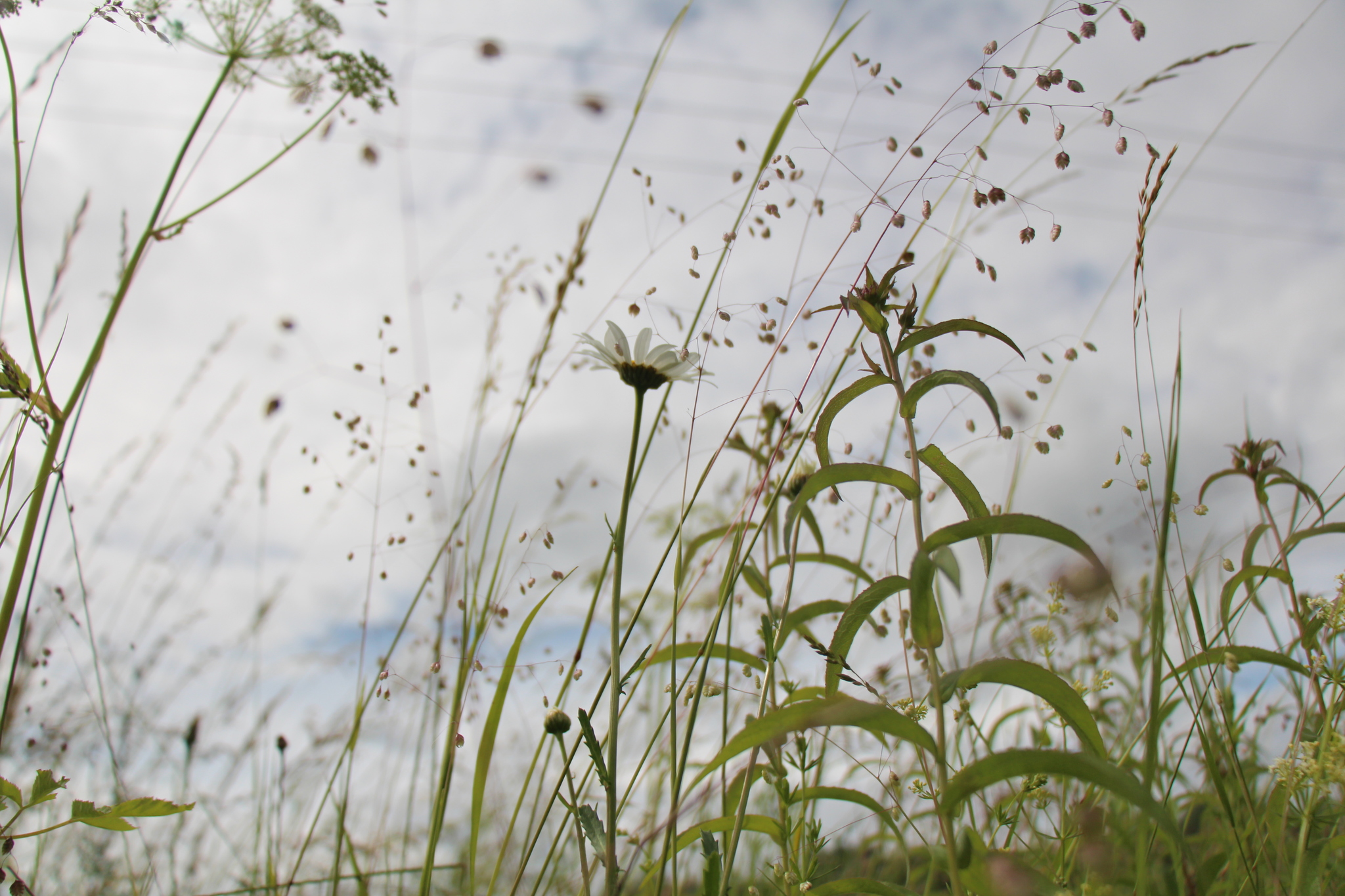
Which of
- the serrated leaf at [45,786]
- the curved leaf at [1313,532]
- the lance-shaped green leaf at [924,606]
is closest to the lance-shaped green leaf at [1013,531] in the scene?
the lance-shaped green leaf at [924,606]

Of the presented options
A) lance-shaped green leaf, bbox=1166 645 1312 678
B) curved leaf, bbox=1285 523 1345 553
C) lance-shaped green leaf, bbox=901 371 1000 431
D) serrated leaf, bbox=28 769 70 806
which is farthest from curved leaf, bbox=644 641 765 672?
curved leaf, bbox=1285 523 1345 553

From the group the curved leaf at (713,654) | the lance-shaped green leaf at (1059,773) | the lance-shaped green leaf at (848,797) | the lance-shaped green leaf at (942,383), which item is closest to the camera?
the lance-shaped green leaf at (1059,773)

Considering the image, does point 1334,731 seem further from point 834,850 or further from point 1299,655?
point 834,850

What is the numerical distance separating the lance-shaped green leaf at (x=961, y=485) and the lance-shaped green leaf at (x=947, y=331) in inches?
5.5

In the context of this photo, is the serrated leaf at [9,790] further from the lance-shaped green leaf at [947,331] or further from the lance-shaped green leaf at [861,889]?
the lance-shaped green leaf at [947,331]

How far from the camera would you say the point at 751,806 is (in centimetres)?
246

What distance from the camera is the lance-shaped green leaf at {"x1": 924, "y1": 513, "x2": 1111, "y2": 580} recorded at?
0.73 metres

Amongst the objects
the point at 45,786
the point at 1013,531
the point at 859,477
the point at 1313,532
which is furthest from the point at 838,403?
the point at 45,786

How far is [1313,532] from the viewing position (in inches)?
52.1

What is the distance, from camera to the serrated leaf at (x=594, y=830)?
0.88m

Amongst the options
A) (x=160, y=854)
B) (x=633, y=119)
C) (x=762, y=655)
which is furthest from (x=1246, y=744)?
(x=160, y=854)

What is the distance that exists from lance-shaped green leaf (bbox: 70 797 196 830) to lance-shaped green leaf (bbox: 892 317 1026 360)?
1.07 metres

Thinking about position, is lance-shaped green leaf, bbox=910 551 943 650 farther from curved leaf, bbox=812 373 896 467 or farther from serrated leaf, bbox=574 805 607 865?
serrated leaf, bbox=574 805 607 865

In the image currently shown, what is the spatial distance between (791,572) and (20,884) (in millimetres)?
1066
